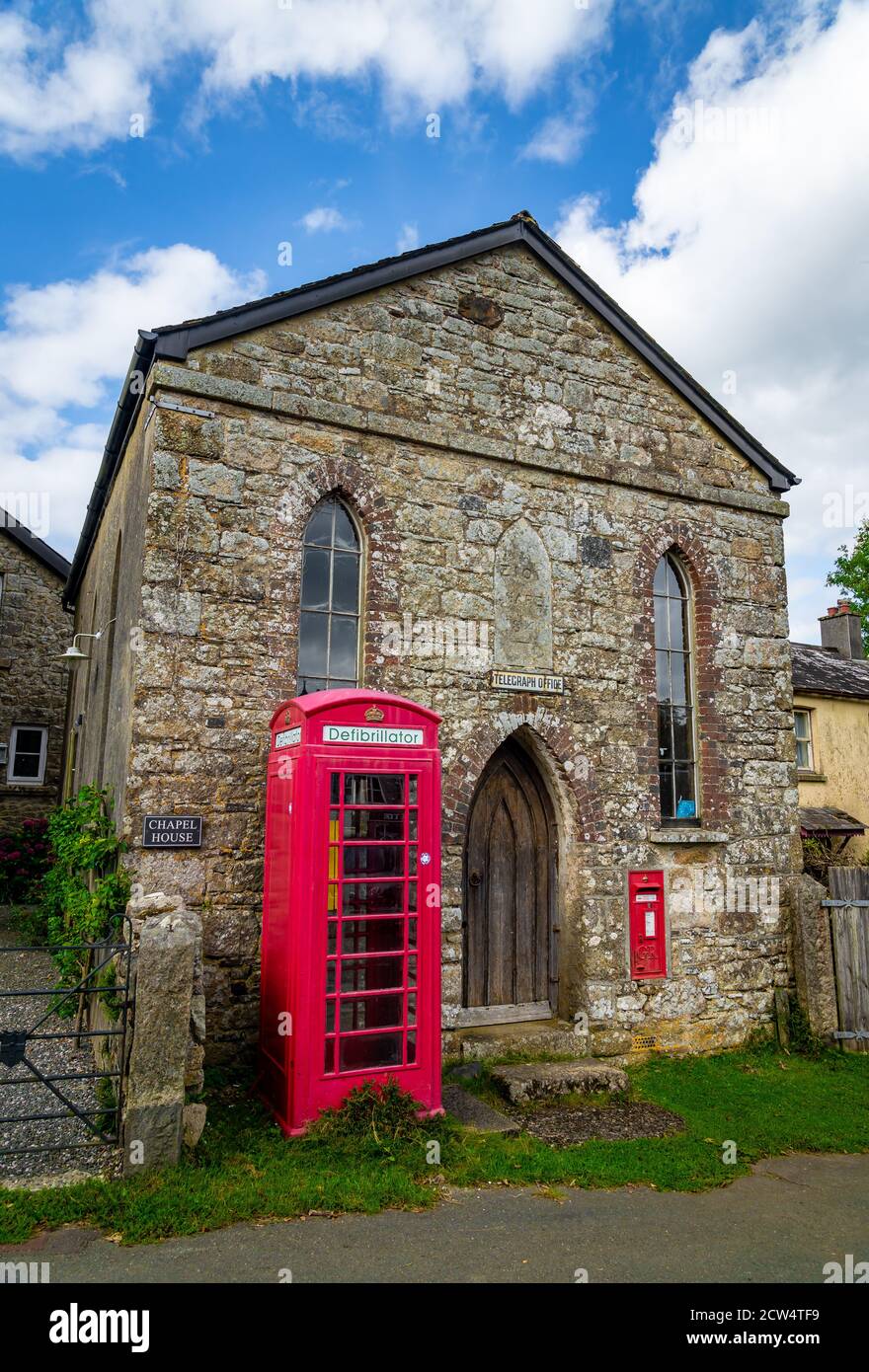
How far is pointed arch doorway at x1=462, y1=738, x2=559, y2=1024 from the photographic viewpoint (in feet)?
27.1

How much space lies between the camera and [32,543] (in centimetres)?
1955

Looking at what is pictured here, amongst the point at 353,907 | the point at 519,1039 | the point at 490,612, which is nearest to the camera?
the point at 353,907

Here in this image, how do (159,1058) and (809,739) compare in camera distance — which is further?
(809,739)

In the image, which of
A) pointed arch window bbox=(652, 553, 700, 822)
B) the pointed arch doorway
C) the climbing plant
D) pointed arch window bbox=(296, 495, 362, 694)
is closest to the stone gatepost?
the climbing plant

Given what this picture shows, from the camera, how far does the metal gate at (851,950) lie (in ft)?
29.7

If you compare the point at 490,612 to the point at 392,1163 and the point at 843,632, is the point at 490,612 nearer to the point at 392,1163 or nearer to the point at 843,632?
the point at 392,1163

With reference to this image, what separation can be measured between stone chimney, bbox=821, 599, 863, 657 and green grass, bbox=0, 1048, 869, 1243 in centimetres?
1826

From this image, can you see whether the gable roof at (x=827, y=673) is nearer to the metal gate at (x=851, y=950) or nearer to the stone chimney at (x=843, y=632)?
the stone chimney at (x=843, y=632)

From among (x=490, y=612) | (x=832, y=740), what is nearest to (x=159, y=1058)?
(x=490, y=612)

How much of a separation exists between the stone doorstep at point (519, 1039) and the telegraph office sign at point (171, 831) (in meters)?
2.83

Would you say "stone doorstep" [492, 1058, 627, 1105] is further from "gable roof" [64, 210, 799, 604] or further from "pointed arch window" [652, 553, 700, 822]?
"gable roof" [64, 210, 799, 604]

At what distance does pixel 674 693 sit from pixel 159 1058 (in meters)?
6.36
